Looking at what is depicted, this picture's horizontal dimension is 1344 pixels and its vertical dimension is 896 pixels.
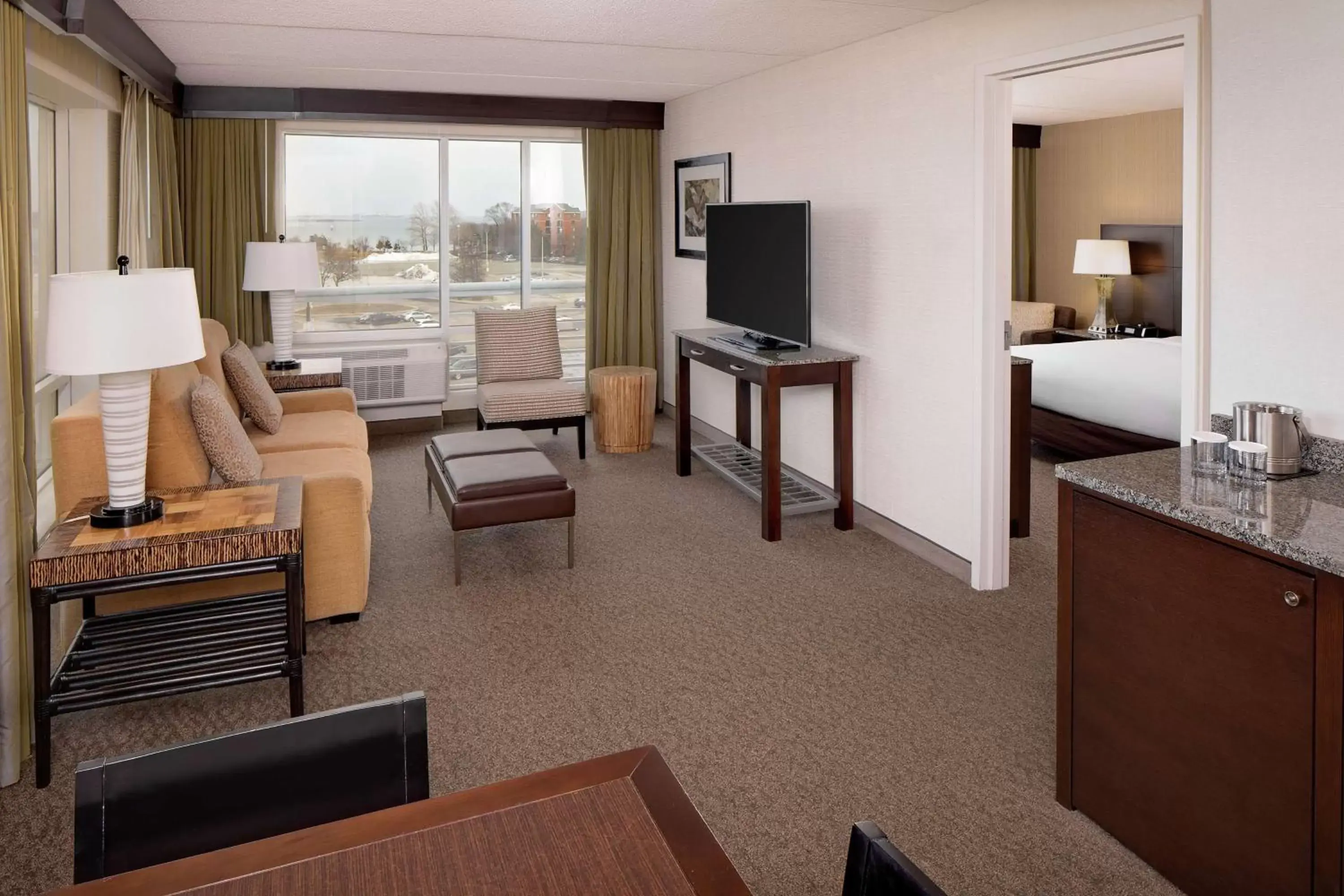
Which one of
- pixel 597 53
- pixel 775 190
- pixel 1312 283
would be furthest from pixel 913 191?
pixel 1312 283

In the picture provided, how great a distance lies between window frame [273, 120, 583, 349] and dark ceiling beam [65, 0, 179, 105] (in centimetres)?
129

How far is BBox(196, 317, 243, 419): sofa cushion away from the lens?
4.47 metres

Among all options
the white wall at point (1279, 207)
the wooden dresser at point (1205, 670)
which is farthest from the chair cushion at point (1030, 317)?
the wooden dresser at point (1205, 670)

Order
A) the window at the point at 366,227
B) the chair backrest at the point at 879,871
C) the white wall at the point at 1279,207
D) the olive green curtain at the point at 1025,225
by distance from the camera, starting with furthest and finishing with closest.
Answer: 1. the olive green curtain at the point at 1025,225
2. the window at the point at 366,227
3. the white wall at the point at 1279,207
4. the chair backrest at the point at 879,871

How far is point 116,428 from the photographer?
2.93 m

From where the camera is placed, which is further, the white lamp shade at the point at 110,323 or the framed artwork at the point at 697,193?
the framed artwork at the point at 697,193

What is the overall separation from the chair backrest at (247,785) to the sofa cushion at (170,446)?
235 centimetres

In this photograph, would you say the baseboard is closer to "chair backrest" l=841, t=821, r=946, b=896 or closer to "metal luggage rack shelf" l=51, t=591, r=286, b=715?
"metal luggage rack shelf" l=51, t=591, r=286, b=715

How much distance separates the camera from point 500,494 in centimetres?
425

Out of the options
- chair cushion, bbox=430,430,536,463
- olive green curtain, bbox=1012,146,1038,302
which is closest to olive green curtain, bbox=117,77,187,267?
chair cushion, bbox=430,430,536,463

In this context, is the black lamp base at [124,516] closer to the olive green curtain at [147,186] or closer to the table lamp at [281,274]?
the olive green curtain at [147,186]

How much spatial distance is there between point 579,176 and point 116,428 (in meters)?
5.27

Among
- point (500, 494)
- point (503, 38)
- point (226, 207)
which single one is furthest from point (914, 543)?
point (226, 207)

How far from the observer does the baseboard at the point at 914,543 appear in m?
4.25
